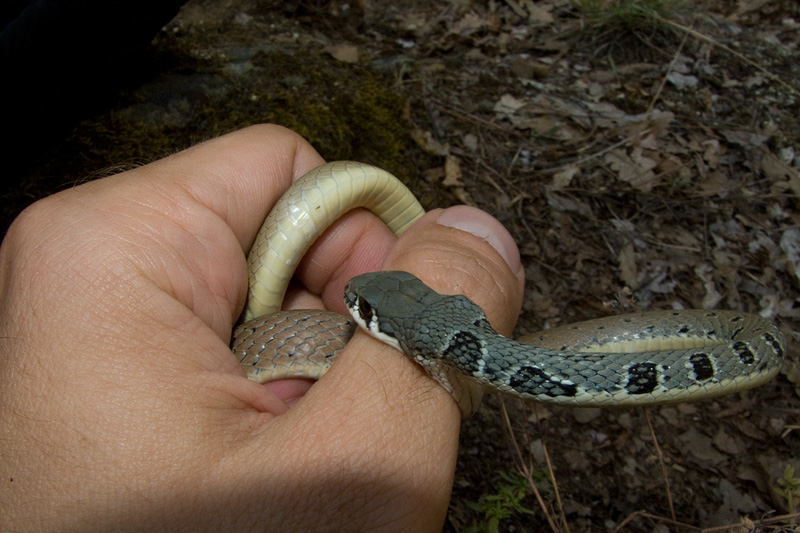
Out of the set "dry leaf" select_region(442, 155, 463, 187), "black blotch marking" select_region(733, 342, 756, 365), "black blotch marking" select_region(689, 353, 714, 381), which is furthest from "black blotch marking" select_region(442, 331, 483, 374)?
"dry leaf" select_region(442, 155, 463, 187)

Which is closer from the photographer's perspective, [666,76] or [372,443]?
[372,443]

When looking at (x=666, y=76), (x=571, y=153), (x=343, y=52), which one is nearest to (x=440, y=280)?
(x=571, y=153)

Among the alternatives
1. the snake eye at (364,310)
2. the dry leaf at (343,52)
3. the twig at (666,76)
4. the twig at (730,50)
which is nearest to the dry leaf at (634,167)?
the twig at (666,76)

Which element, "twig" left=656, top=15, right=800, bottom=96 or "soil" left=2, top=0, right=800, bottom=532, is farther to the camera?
"twig" left=656, top=15, right=800, bottom=96

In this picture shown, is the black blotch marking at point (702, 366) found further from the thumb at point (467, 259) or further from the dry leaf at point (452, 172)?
the dry leaf at point (452, 172)

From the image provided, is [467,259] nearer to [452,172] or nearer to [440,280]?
[440,280]

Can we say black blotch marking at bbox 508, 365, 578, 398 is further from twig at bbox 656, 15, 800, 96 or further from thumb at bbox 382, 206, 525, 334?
twig at bbox 656, 15, 800, 96
